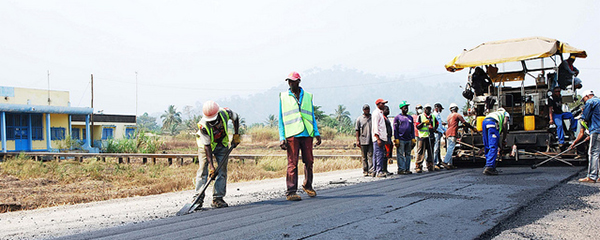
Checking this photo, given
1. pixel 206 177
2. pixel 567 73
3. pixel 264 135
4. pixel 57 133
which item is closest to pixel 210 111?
pixel 206 177

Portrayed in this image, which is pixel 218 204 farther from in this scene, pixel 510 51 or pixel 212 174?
pixel 510 51

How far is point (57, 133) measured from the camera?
3322 cm

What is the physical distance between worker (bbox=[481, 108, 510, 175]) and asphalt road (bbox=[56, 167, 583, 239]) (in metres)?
1.78

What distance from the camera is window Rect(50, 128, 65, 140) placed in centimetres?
3275

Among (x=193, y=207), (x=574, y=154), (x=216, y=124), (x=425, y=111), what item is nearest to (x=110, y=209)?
(x=193, y=207)

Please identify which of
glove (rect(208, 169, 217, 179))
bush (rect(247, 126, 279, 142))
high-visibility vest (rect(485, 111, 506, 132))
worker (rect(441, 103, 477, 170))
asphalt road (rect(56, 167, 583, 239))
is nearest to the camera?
asphalt road (rect(56, 167, 583, 239))

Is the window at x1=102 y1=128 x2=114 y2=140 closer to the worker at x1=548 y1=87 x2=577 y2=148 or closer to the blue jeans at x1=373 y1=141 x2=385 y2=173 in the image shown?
the blue jeans at x1=373 y1=141 x2=385 y2=173

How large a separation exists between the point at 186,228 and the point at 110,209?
2878 millimetres

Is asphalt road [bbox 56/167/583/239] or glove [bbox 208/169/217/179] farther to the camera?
glove [bbox 208/169/217/179]

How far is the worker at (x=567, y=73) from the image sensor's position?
39.9 feet

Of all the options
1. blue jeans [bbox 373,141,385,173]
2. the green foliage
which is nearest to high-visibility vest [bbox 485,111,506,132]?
blue jeans [bbox 373,141,385,173]

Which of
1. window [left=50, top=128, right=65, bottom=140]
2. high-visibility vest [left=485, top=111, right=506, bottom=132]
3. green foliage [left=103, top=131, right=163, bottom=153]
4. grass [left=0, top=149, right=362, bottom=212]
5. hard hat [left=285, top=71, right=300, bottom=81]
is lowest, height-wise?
grass [left=0, top=149, right=362, bottom=212]

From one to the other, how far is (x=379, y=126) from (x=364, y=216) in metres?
5.50

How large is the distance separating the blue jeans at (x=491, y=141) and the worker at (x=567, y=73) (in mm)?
3594
